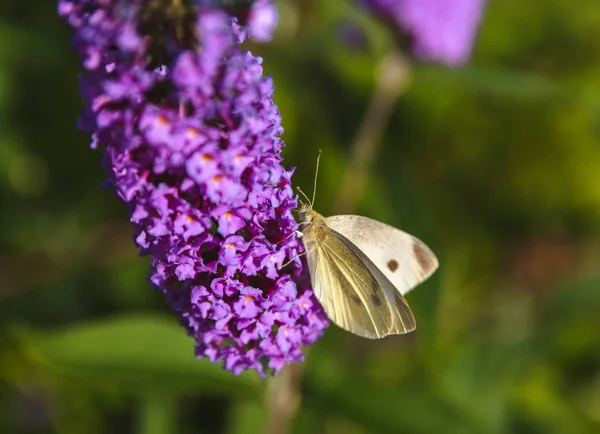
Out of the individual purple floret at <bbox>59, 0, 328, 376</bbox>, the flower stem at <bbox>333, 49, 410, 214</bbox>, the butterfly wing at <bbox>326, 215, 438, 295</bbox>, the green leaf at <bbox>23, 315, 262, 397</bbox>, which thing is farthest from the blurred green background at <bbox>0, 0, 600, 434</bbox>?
the individual purple floret at <bbox>59, 0, 328, 376</bbox>

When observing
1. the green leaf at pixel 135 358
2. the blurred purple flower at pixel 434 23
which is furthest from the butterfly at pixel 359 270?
the blurred purple flower at pixel 434 23

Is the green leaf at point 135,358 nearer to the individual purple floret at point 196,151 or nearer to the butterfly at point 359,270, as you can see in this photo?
the butterfly at point 359,270

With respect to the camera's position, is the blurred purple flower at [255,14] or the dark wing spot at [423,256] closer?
the blurred purple flower at [255,14]

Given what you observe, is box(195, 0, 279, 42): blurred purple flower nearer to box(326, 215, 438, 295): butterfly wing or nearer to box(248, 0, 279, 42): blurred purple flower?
box(248, 0, 279, 42): blurred purple flower

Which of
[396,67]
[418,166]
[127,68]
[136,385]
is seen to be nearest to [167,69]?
[127,68]

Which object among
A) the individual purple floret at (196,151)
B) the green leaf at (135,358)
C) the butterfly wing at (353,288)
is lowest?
the green leaf at (135,358)

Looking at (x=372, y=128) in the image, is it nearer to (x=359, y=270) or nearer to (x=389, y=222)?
(x=389, y=222)

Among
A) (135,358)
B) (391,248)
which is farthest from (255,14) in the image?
(135,358)

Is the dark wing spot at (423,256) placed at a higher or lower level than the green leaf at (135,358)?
higher
